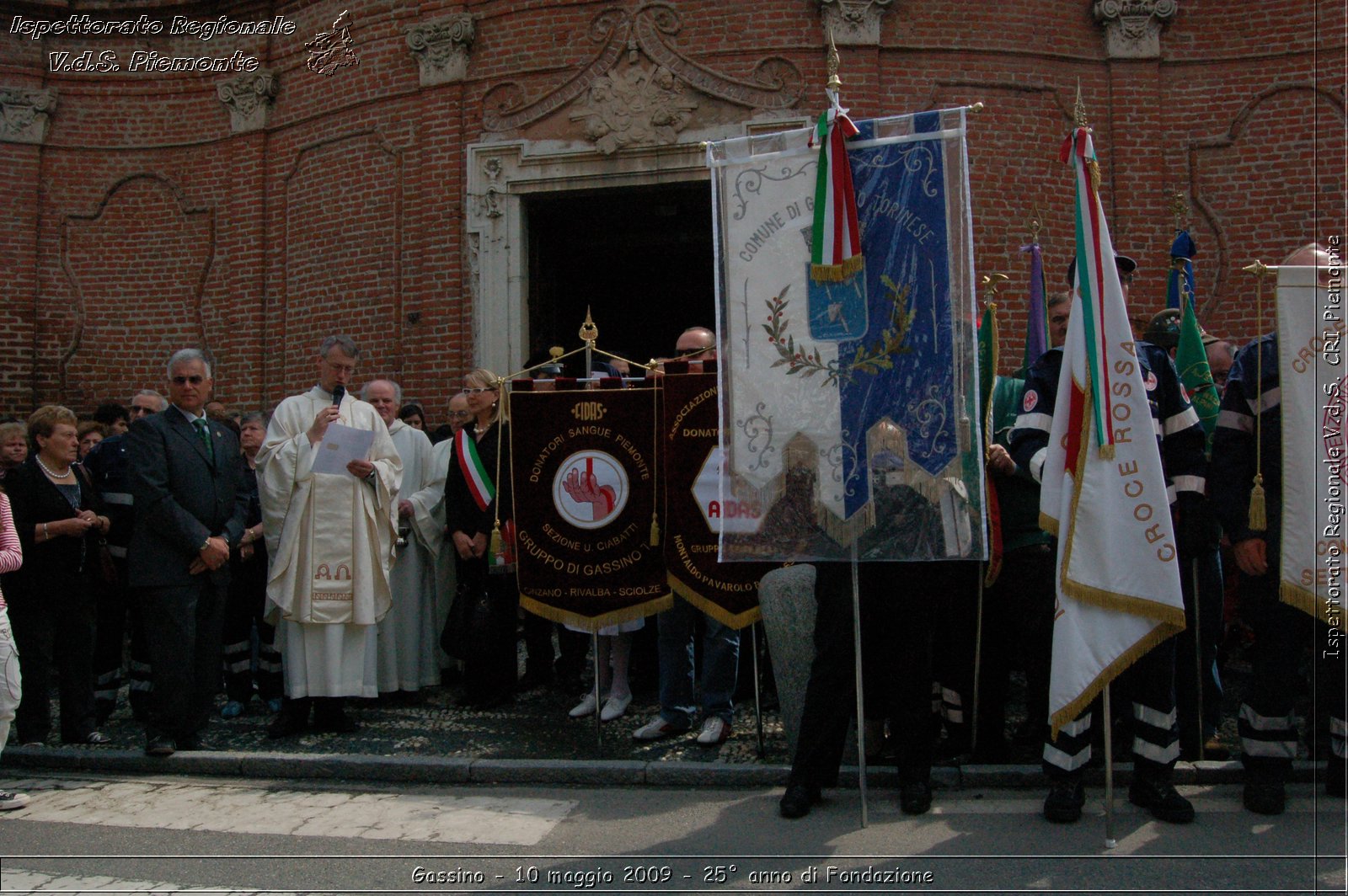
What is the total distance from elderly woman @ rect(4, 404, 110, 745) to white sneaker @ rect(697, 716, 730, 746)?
3640mm

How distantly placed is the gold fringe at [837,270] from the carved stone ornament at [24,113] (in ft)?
36.9

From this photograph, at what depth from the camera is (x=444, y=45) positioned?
35.5ft

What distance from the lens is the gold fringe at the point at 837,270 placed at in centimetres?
482

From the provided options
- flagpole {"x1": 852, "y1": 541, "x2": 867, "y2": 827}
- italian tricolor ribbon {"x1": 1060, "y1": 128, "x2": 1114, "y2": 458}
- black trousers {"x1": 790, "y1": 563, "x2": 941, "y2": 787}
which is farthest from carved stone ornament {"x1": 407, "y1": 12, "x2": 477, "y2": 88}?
flagpole {"x1": 852, "y1": 541, "x2": 867, "y2": 827}

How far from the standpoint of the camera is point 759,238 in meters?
5.00

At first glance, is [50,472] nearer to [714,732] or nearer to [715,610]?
[715,610]

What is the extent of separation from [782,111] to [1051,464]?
5895mm

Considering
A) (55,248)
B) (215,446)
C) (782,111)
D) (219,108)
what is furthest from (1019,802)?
(55,248)

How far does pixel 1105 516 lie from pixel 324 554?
14.6ft

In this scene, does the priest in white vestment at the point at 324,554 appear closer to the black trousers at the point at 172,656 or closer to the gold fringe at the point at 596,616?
the black trousers at the point at 172,656

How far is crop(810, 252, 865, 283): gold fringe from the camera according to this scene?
4.82 meters

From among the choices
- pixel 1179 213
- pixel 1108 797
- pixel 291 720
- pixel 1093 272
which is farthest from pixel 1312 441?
pixel 291 720

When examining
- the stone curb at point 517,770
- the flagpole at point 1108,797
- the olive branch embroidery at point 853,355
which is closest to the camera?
the flagpole at point 1108,797

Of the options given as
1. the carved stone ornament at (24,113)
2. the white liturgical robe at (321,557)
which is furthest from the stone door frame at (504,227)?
the carved stone ornament at (24,113)
